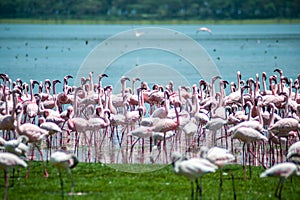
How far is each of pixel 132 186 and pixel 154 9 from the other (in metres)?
110

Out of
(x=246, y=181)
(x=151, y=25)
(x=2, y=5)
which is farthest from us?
(x=2, y=5)

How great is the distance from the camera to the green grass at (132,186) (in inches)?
439

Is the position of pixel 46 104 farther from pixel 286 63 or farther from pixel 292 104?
pixel 286 63

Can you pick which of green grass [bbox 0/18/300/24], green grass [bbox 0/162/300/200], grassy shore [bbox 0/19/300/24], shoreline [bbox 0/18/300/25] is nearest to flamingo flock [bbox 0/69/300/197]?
green grass [bbox 0/162/300/200]

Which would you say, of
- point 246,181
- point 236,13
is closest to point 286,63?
point 246,181

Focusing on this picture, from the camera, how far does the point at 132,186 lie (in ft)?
38.7

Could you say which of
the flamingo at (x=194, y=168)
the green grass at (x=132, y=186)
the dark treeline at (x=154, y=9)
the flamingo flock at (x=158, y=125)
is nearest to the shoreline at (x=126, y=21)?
the dark treeline at (x=154, y=9)

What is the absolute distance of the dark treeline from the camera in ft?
383

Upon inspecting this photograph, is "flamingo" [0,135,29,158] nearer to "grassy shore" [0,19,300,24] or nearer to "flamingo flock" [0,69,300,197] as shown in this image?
"flamingo flock" [0,69,300,197]

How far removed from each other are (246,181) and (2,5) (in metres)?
108

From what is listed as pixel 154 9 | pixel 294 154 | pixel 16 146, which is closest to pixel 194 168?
pixel 294 154

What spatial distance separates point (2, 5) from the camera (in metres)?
116

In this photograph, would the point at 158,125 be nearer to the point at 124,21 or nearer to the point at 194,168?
the point at 194,168

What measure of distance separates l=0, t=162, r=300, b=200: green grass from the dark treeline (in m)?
103
